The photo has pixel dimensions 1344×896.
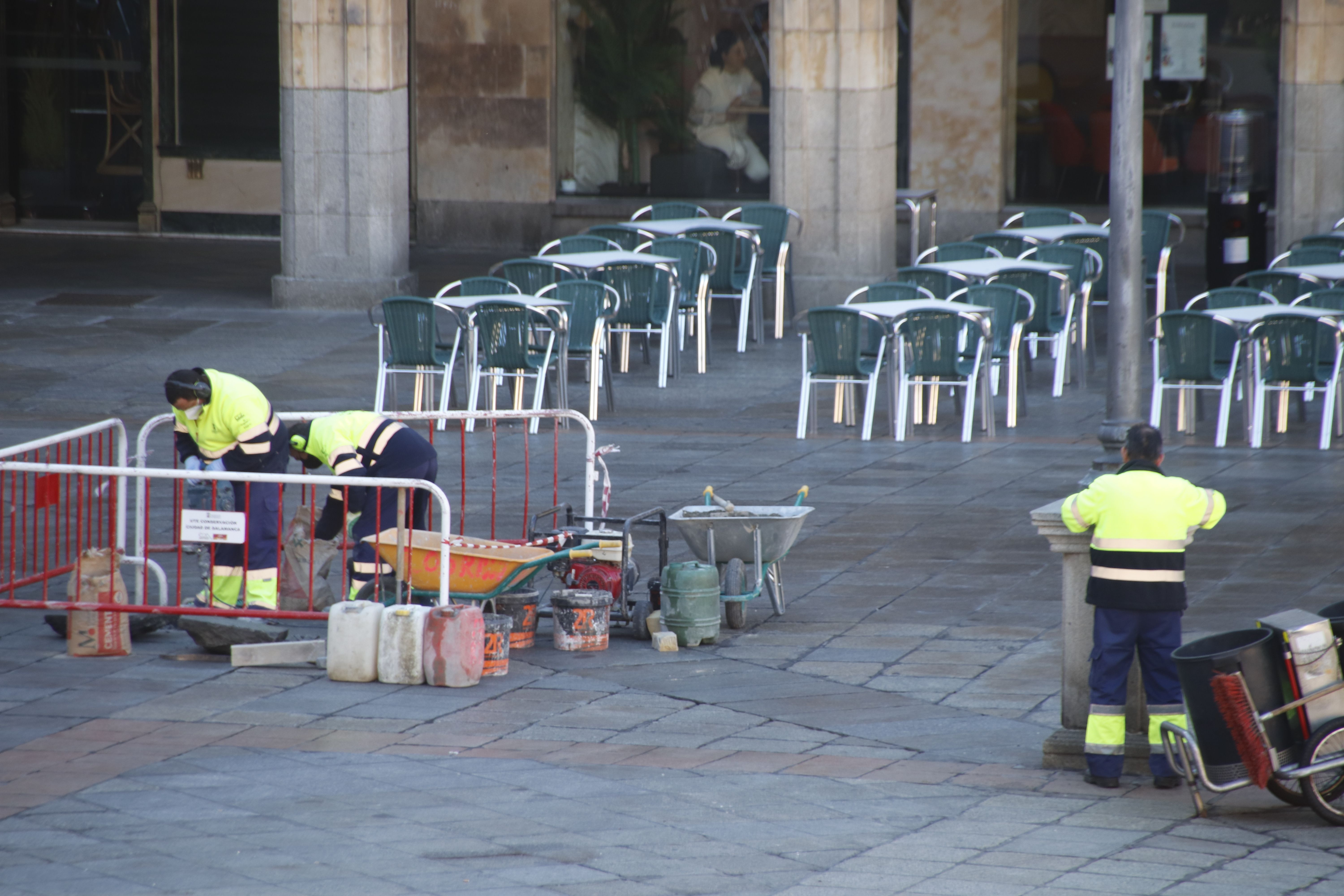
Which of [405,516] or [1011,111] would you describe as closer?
[405,516]

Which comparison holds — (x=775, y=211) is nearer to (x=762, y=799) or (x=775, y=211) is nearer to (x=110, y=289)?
(x=110, y=289)

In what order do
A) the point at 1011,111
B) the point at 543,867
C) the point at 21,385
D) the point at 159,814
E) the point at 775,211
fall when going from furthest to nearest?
1. the point at 1011,111
2. the point at 775,211
3. the point at 21,385
4. the point at 159,814
5. the point at 543,867

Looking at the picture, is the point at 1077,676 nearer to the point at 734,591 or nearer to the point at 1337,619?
the point at 1337,619

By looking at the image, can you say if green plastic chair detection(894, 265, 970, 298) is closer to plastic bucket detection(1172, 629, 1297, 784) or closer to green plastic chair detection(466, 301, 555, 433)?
green plastic chair detection(466, 301, 555, 433)

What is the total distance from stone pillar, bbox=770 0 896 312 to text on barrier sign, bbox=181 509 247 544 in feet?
34.2

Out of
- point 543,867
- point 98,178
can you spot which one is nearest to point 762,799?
point 543,867

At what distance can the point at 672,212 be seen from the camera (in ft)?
65.3

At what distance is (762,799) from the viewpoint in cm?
728

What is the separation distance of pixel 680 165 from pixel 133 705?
1597 centimetres

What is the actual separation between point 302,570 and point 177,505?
2.32ft

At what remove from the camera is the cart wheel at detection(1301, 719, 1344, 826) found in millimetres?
6965

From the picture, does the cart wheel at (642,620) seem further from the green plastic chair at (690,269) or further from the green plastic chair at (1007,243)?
the green plastic chair at (1007,243)

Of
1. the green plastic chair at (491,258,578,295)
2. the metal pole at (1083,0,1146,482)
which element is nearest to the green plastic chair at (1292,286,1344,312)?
the metal pole at (1083,0,1146,482)

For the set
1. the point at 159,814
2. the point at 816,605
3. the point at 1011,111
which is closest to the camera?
the point at 159,814
